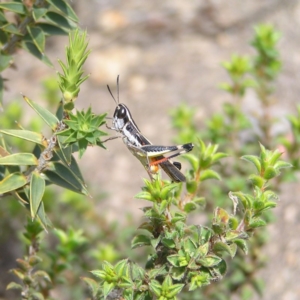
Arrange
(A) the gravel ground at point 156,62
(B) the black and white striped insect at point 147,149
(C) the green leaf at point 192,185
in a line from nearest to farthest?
(C) the green leaf at point 192,185 → (B) the black and white striped insect at point 147,149 → (A) the gravel ground at point 156,62

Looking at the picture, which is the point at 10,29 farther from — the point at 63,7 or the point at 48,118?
the point at 48,118

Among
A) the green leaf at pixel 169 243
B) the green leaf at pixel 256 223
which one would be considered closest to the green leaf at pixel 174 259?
the green leaf at pixel 169 243

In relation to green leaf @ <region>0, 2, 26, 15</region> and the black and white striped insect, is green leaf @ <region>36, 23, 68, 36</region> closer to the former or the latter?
green leaf @ <region>0, 2, 26, 15</region>

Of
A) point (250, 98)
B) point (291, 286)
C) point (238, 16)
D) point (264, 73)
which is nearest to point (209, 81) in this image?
point (250, 98)

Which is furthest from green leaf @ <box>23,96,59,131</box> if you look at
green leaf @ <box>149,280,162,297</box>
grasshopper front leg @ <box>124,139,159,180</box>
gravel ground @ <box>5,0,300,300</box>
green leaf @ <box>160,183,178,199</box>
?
gravel ground @ <box>5,0,300,300</box>

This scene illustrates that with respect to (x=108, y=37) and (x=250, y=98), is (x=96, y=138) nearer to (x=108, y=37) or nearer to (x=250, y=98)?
(x=250, y=98)

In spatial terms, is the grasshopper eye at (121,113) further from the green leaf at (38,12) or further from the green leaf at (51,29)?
the green leaf at (38,12)
